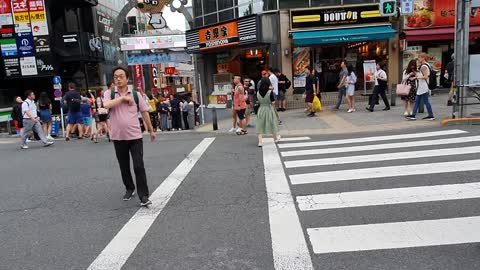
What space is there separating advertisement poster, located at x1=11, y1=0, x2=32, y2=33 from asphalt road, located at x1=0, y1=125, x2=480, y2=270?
1870 cm

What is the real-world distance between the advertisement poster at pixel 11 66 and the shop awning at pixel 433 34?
71.3ft

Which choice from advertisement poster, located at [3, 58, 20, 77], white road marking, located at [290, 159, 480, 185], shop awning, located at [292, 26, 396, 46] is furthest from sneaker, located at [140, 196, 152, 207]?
advertisement poster, located at [3, 58, 20, 77]

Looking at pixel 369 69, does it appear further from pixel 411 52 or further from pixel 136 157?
pixel 136 157

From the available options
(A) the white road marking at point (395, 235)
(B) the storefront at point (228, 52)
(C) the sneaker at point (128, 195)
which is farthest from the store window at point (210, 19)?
(A) the white road marking at point (395, 235)

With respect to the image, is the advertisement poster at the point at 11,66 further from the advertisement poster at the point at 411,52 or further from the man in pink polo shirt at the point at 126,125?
the man in pink polo shirt at the point at 126,125

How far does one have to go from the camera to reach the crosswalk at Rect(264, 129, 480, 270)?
412 centimetres

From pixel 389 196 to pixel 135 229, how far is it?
327 centimetres

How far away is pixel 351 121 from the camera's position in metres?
12.5

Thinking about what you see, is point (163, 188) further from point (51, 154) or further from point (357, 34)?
point (357, 34)

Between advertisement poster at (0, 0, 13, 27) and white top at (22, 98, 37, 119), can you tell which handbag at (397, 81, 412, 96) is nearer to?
white top at (22, 98, 37, 119)

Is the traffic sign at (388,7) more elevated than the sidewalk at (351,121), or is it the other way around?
the traffic sign at (388,7)

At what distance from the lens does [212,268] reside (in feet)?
12.1

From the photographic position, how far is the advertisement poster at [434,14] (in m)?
18.3

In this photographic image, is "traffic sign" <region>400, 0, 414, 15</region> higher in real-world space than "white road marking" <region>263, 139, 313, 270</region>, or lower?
higher
